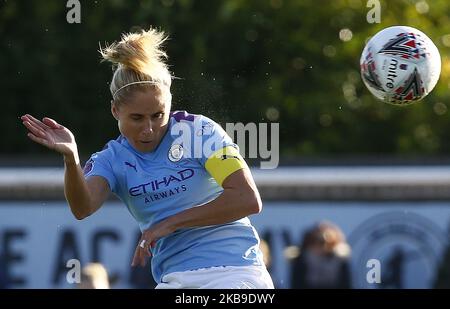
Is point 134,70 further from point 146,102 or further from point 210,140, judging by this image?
point 210,140

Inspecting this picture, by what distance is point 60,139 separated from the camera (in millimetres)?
5738

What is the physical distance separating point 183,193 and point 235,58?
8.27m

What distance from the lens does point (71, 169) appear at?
570 cm

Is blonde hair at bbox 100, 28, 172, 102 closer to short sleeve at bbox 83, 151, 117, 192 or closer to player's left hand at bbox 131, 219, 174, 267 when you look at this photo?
short sleeve at bbox 83, 151, 117, 192

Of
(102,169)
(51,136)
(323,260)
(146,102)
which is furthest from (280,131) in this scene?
(51,136)

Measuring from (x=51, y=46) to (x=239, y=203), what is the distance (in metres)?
9.25

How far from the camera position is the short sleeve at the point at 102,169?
5969 millimetres

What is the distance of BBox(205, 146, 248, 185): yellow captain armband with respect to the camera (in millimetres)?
5746

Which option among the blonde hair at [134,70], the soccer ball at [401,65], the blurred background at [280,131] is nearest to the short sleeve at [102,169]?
the blonde hair at [134,70]

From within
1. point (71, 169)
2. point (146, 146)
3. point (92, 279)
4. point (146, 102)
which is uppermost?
point (146, 102)

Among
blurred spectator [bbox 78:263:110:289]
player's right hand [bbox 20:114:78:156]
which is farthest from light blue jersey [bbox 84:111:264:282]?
blurred spectator [bbox 78:263:110:289]

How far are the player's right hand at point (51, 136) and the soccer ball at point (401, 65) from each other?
6.33ft

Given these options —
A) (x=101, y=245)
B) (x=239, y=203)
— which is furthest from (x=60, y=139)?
(x=101, y=245)

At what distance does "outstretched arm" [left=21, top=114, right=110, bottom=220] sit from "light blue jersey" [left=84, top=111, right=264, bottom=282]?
3.1 inches
